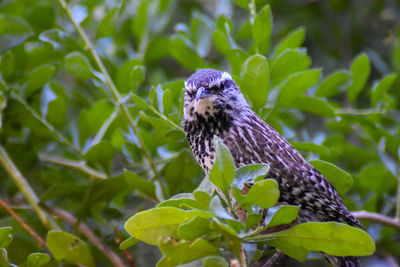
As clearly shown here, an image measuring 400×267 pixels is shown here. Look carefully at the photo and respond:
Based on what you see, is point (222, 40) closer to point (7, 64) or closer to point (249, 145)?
point (249, 145)

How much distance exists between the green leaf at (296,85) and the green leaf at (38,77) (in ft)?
3.77

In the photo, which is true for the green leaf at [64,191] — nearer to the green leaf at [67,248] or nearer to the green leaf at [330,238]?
the green leaf at [67,248]

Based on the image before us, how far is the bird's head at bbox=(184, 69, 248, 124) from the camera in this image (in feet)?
8.81

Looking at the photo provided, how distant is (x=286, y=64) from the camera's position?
8.71 feet

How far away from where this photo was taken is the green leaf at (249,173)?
179 centimetres

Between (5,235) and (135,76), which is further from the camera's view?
(135,76)

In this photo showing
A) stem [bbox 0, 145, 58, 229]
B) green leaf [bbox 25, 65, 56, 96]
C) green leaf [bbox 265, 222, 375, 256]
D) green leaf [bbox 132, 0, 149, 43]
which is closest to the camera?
green leaf [bbox 265, 222, 375, 256]

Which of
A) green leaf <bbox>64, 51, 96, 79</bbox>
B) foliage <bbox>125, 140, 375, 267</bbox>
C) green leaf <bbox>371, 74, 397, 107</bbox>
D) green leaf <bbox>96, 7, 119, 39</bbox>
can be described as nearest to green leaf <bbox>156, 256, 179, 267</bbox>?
foliage <bbox>125, 140, 375, 267</bbox>

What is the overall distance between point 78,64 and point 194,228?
1.24 meters

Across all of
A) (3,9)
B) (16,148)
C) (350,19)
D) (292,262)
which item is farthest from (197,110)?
(350,19)

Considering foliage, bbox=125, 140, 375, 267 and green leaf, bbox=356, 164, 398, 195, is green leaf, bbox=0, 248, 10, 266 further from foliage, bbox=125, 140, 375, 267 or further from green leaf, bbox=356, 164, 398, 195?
green leaf, bbox=356, 164, 398, 195

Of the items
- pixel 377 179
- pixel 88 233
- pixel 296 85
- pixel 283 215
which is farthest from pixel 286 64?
pixel 88 233

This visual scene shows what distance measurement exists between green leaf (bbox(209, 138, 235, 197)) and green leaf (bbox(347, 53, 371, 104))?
1441mm

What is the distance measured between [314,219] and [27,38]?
70.0 inches
